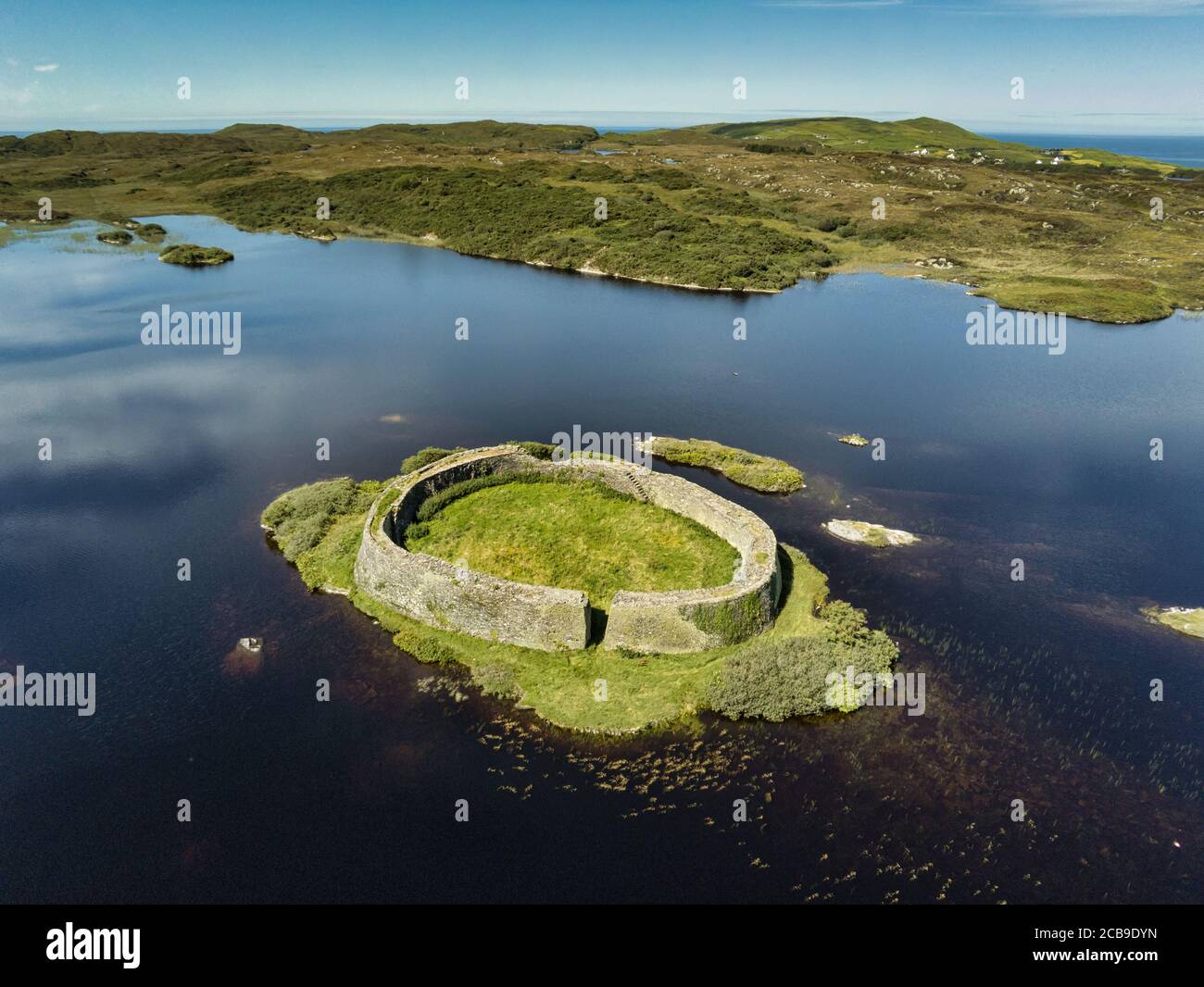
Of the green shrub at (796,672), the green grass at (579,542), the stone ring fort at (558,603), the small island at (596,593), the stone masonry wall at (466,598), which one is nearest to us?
the green shrub at (796,672)

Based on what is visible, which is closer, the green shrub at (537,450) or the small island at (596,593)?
the small island at (596,593)

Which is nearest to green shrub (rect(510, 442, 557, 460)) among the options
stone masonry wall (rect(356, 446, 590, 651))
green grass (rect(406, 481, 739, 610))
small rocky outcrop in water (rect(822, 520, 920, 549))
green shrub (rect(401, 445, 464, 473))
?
green grass (rect(406, 481, 739, 610))

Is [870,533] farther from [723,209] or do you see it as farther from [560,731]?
[723,209]

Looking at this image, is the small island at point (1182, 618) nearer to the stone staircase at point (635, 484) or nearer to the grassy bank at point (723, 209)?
the stone staircase at point (635, 484)

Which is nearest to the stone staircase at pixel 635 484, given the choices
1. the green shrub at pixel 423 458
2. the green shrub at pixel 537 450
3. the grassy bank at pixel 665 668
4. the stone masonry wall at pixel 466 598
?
the green shrub at pixel 537 450

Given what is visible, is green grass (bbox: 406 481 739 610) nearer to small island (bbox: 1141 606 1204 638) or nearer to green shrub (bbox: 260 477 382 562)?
green shrub (bbox: 260 477 382 562)

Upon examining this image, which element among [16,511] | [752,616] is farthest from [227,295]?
[752,616]
